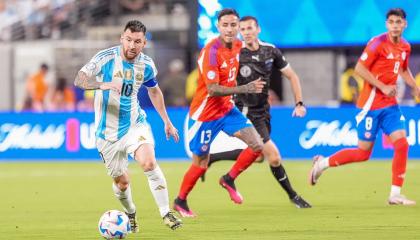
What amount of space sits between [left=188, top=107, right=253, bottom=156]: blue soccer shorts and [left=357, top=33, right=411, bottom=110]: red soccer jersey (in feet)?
5.28

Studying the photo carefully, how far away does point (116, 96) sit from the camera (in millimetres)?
11328

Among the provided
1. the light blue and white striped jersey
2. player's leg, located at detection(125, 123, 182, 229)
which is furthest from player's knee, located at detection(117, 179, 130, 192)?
the light blue and white striped jersey

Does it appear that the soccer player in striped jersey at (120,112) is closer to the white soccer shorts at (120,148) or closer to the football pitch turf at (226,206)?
the white soccer shorts at (120,148)

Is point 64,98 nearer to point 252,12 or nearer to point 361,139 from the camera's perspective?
point 252,12

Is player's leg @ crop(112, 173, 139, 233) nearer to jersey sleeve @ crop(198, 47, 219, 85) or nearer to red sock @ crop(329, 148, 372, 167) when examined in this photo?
jersey sleeve @ crop(198, 47, 219, 85)

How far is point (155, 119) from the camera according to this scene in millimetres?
22484

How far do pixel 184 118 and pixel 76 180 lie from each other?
4.27 meters

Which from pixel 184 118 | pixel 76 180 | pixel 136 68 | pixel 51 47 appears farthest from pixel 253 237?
pixel 51 47

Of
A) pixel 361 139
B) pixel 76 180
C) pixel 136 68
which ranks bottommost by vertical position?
pixel 76 180

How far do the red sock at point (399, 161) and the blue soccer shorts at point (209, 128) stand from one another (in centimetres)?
179

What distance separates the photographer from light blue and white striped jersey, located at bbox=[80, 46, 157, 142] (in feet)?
37.0

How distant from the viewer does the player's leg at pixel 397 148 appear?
45.1 ft

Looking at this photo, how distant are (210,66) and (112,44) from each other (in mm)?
15313

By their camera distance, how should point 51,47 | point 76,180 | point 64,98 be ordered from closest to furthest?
1. point 76,180
2. point 64,98
3. point 51,47
